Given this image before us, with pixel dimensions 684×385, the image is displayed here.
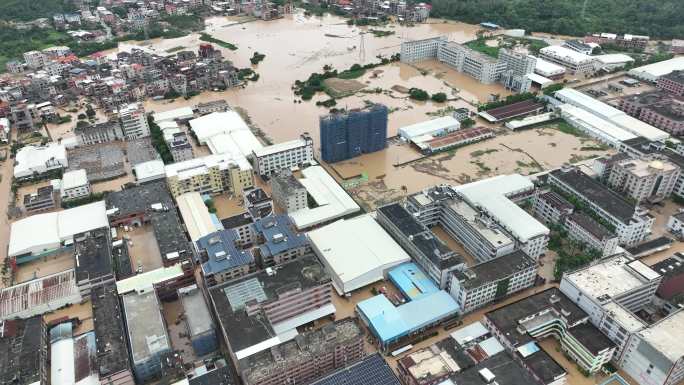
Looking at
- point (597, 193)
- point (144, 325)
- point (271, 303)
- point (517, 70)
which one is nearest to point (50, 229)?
point (144, 325)

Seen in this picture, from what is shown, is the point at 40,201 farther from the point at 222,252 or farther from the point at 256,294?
the point at 256,294

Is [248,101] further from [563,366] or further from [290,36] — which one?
[563,366]

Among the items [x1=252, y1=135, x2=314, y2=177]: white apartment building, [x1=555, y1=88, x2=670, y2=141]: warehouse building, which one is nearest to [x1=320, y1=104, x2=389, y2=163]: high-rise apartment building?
[x1=252, y1=135, x2=314, y2=177]: white apartment building

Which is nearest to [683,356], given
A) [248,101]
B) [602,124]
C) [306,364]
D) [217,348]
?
[306,364]

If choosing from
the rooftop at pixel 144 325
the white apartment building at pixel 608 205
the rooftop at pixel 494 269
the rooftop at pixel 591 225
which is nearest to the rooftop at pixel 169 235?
the rooftop at pixel 144 325

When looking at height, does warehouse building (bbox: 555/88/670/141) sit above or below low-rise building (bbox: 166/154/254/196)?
above

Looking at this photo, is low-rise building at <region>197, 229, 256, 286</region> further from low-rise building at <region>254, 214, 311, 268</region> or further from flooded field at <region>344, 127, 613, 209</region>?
flooded field at <region>344, 127, 613, 209</region>
